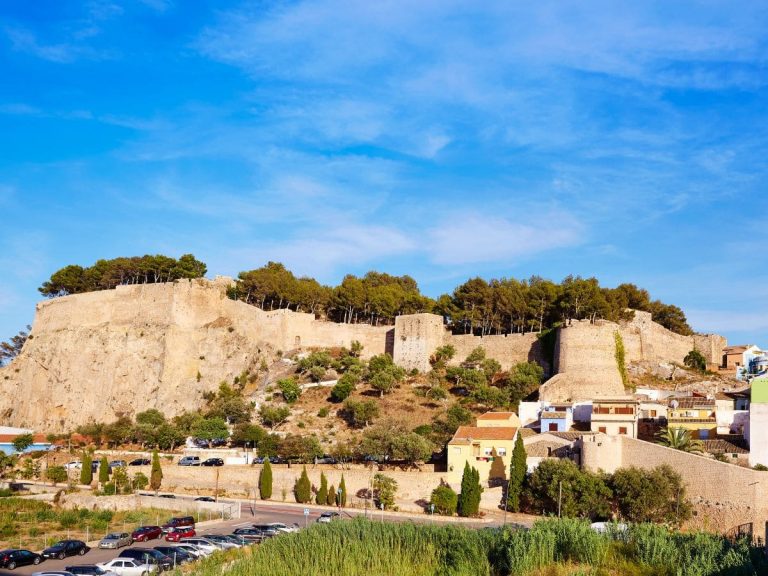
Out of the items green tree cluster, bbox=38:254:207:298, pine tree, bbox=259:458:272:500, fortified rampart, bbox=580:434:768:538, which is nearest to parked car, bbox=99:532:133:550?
pine tree, bbox=259:458:272:500

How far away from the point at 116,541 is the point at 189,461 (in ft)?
61.0

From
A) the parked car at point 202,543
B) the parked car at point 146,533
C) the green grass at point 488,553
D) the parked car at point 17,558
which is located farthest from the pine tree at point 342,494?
the green grass at point 488,553

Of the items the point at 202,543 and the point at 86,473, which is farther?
the point at 86,473

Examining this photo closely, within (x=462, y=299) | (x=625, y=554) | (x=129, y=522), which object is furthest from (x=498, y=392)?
(x=625, y=554)

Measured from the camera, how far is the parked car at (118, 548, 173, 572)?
23.1 metres

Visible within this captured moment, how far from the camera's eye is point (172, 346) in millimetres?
61375

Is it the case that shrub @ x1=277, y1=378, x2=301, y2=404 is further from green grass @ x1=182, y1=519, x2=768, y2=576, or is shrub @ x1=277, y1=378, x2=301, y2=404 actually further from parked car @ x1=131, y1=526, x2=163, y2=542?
green grass @ x1=182, y1=519, x2=768, y2=576

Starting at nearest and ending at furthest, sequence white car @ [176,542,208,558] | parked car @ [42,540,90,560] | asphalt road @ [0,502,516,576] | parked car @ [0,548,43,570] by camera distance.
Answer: parked car @ [0,548,43,570] → white car @ [176,542,208,558] → asphalt road @ [0,502,516,576] → parked car @ [42,540,90,560]

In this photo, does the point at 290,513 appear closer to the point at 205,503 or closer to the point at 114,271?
the point at 205,503

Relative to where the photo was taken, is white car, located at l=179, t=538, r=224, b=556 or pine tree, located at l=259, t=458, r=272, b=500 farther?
pine tree, located at l=259, t=458, r=272, b=500

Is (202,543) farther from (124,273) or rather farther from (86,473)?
(124,273)

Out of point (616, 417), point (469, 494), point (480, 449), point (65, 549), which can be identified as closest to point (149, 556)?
point (65, 549)

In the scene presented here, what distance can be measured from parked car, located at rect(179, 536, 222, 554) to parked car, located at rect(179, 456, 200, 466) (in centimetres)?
1840

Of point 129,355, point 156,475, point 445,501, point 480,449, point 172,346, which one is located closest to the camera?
point 445,501
